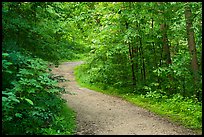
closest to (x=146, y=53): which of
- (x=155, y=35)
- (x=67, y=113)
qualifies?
(x=155, y=35)

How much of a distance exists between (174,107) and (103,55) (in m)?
5.50

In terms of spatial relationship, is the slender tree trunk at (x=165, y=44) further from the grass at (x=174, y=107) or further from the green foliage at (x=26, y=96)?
the green foliage at (x=26, y=96)

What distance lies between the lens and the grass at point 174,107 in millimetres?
9430

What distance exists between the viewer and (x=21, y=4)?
857 cm

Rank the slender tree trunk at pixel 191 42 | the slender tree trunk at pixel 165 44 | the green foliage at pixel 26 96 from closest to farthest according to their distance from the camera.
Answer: the green foliage at pixel 26 96 < the slender tree trunk at pixel 191 42 < the slender tree trunk at pixel 165 44

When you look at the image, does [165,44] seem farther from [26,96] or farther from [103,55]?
[26,96]

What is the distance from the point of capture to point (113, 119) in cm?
1000

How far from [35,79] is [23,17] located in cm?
265

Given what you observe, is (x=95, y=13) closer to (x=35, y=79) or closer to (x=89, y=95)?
(x=89, y=95)

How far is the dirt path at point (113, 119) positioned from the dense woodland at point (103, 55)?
23.7 inches

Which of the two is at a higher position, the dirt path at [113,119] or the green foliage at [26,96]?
the green foliage at [26,96]

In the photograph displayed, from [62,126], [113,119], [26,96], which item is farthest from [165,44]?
[26,96]

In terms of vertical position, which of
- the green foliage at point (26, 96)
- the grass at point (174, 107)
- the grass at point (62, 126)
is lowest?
the grass at point (174, 107)

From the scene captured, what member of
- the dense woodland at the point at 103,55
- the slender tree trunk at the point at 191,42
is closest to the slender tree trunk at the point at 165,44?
the dense woodland at the point at 103,55
